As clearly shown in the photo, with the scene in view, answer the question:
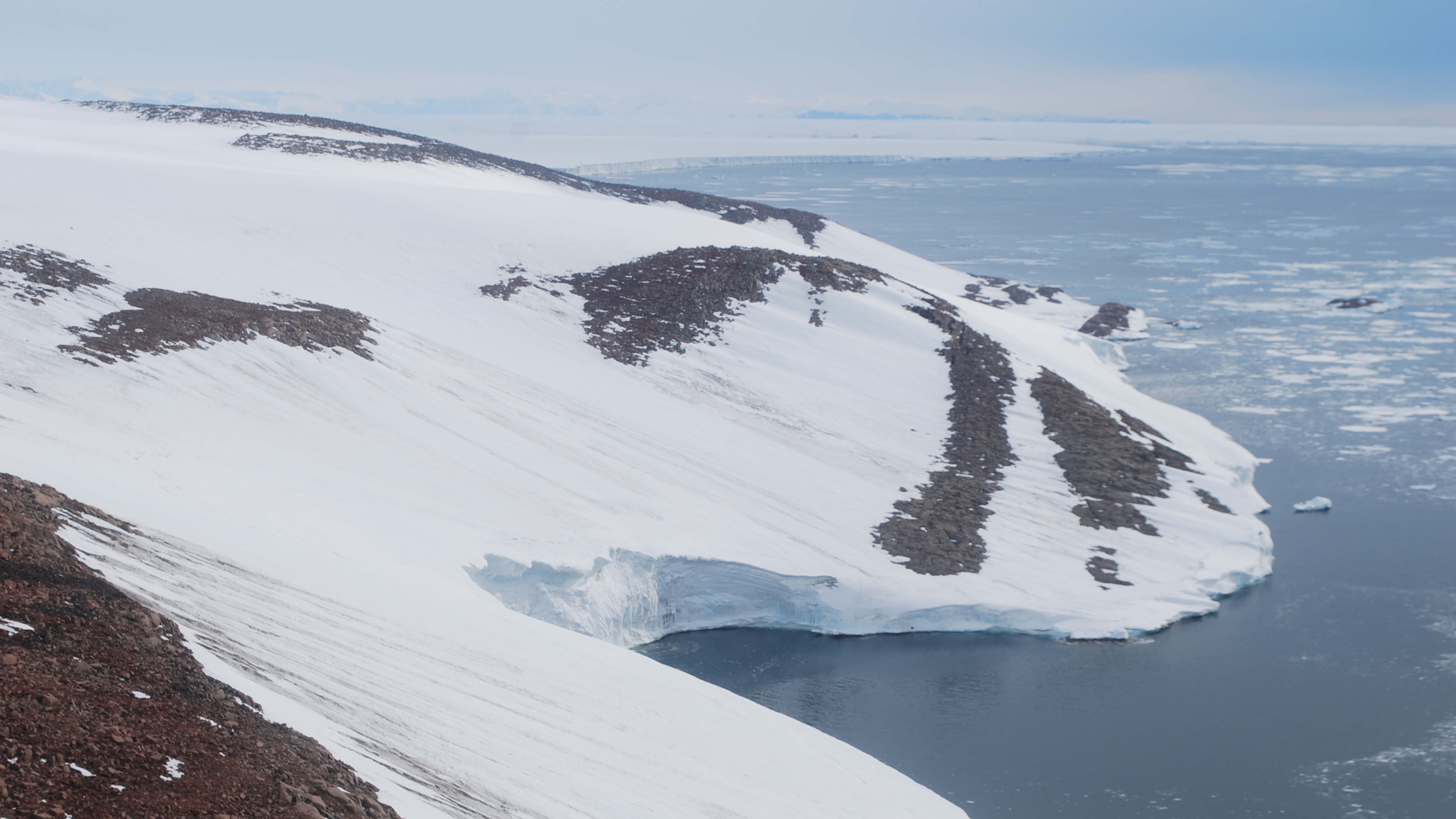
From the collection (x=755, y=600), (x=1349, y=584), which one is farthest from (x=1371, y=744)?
(x=755, y=600)

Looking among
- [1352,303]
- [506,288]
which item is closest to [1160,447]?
[506,288]

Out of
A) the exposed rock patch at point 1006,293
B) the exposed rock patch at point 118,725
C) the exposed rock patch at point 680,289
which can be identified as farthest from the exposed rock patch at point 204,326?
the exposed rock patch at point 1006,293

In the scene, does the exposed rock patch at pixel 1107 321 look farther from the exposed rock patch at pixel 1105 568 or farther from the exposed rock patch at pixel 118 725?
the exposed rock patch at pixel 118 725

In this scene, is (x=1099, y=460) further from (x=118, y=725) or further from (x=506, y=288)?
(x=118, y=725)

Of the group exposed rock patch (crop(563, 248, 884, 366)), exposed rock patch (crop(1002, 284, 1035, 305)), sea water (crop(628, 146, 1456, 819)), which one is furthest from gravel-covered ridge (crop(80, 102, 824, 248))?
sea water (crop(628, 146, 1456, 819))

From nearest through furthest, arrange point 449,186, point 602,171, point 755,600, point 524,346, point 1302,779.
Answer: point 1302,779, point 755,600, point 524,346, point 449,186, point 602,171

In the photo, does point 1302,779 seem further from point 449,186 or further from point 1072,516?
point 449,186
